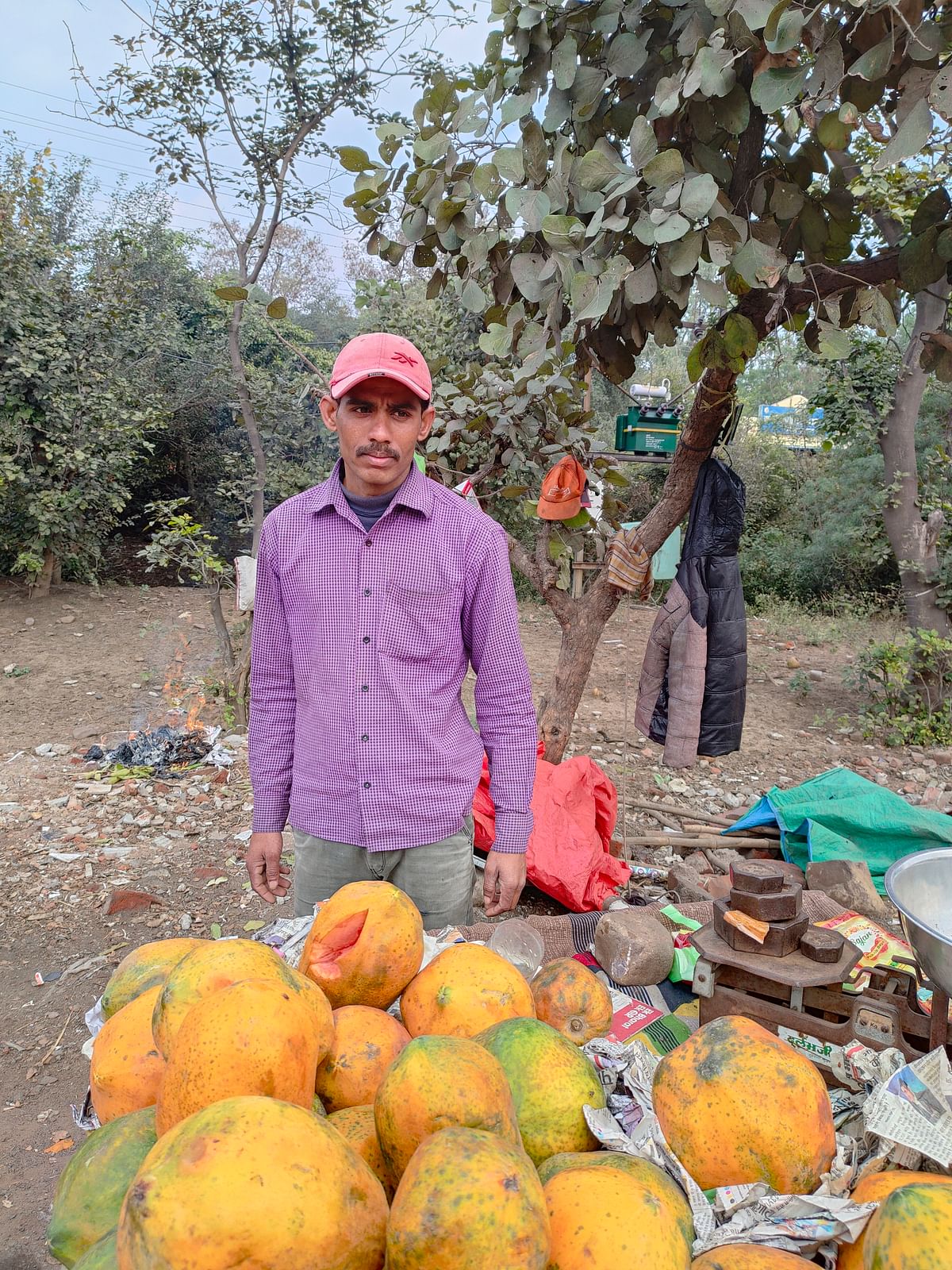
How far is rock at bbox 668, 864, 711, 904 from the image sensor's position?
11.1 feet

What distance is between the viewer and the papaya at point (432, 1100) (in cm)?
85

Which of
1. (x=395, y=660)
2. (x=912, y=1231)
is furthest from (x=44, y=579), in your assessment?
(x=912, y=1231)

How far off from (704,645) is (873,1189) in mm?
2988

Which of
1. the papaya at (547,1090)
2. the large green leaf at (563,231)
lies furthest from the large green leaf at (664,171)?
the papaya at (547,1090)

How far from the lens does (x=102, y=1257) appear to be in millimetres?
782

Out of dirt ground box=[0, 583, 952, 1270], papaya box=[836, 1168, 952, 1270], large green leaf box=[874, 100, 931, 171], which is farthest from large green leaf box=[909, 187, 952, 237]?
dirt ground box=[0, 583, 952, 1270]

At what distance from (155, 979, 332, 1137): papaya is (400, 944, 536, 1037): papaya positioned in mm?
282

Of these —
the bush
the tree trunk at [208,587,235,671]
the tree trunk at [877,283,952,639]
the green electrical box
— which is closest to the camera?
the green electrical box

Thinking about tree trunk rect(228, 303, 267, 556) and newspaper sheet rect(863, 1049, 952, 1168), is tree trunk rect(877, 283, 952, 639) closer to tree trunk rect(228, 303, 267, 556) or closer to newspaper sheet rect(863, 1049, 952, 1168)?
tree trunk rect(228, 303, 267, 556)

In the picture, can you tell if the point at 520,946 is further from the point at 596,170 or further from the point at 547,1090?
the point at 596,170

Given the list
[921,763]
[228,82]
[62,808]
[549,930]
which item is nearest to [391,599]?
[549,930]

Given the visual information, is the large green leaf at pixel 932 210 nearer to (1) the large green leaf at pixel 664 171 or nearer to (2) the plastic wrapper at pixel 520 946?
(1) the large green leaf at pixel 664 171

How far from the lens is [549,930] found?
2.71 metres

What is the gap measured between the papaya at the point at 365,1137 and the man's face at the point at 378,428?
1279 millimetres
